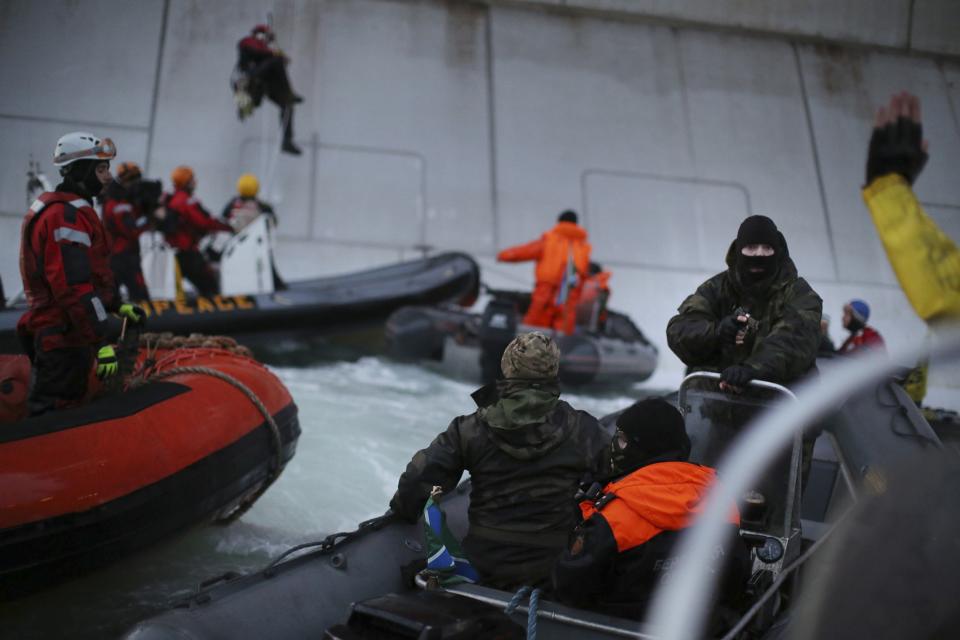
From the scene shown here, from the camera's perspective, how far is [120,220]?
5809 mm

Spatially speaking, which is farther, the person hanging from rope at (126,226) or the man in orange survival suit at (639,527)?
the person hanging from rope at (126,226)

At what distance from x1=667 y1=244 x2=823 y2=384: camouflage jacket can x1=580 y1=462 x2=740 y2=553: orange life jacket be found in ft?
2.85

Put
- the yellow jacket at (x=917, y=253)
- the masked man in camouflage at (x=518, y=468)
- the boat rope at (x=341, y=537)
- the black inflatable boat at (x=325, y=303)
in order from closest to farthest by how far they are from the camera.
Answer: the yellow jacket at (x=917, y=253) < the masked man in camouflage at (x=518, y=468) < the boat rope at (x=341, y=537) < the black inflatable boat at (x=325, y=303)

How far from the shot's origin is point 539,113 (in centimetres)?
1081

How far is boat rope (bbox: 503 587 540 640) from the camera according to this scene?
6.56 ft

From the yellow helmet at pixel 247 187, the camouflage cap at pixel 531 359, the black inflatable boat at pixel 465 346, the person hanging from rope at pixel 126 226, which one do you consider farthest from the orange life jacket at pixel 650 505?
the yellow helmet at pixel 247 187

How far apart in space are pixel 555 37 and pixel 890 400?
8.96 metres

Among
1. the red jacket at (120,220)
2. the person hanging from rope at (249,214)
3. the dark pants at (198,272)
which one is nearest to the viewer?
the red jacket at (120,220)

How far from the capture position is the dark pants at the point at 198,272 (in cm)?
672

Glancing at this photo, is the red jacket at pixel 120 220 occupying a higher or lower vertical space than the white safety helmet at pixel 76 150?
higher

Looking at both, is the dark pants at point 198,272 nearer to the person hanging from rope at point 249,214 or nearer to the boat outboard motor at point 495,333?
the person hanging from rope at point 249,214

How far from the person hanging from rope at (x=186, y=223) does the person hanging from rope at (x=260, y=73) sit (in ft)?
7.20

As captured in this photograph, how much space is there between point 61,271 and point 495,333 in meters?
3.66

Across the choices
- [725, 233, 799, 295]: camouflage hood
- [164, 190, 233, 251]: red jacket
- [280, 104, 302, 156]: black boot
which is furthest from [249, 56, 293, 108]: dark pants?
[725, 233, 799, 295]: camouflage hood
